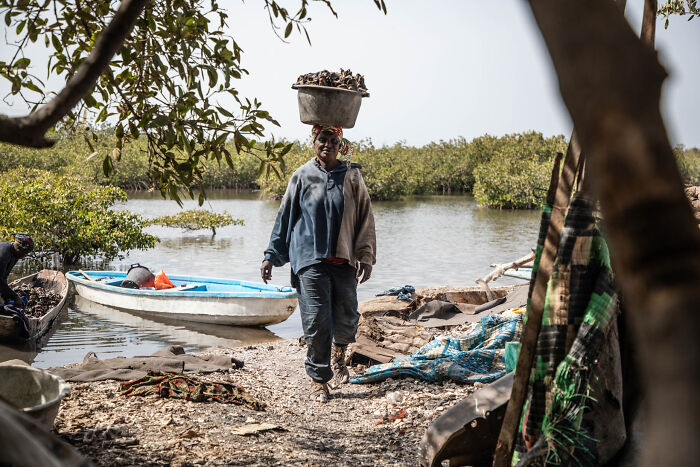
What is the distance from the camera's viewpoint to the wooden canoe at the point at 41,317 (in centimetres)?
895

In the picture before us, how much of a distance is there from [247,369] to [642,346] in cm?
599

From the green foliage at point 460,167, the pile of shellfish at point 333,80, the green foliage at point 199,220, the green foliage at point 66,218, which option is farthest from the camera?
the green foliage at point 460,167

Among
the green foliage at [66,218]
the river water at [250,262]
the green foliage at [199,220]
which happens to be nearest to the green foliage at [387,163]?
the river water at [250,262]

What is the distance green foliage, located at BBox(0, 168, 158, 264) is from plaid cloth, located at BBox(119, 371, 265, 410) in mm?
11449

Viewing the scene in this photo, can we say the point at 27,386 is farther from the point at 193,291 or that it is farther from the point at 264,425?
the point at 193,291

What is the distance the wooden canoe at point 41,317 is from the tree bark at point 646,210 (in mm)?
9725

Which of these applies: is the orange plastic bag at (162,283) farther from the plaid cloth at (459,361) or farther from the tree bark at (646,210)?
the tree bark at (646,210)

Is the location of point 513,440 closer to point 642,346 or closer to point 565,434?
point 565,434

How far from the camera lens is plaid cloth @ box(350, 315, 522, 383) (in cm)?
513

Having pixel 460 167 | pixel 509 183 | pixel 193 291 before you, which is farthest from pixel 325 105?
pixel 460 167

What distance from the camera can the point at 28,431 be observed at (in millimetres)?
1037

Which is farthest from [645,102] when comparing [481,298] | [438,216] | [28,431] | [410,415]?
[438,216]

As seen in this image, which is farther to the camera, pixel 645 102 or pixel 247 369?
pixel 247 369

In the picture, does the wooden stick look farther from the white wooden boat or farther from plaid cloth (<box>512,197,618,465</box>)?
the white wooden boat
